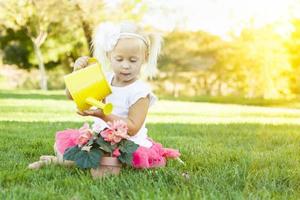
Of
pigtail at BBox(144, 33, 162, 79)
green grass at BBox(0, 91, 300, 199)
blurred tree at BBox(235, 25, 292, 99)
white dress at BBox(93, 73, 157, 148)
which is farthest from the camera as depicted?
blurred tree at BBox(235, 25, 292, 99)

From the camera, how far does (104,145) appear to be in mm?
2914

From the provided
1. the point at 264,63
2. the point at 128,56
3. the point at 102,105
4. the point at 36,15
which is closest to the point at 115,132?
the point at 102,105

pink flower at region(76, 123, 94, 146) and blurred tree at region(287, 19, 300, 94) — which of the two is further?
blurred tree at region(287, 19, 300, 94)

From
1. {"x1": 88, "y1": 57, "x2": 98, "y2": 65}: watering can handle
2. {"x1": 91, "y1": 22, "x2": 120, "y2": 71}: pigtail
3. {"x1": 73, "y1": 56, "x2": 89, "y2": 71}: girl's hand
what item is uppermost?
{"x1": 91, "y1": 22, "x2": 120, "y2": 71}: pigtail

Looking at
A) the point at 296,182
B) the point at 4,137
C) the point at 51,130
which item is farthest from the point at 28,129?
the point at 296,182

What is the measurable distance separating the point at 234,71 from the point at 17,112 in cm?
1857

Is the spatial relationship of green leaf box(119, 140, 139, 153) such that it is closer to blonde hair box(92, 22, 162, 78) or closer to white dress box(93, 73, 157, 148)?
white dress box(93, 73, 157, 148)

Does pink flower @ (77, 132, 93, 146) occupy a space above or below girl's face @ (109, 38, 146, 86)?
below

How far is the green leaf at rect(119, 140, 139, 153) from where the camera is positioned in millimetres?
2957

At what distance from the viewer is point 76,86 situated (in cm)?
281

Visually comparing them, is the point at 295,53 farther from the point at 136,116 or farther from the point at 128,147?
the point at 128,147

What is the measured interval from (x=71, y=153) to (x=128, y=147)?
293 mm

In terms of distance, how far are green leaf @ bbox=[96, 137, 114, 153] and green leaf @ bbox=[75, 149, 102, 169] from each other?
0.12 feet

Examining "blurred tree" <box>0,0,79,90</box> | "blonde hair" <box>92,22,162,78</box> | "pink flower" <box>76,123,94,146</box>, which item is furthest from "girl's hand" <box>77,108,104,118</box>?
"blurred tree" <box>0,0,79,90</box>
